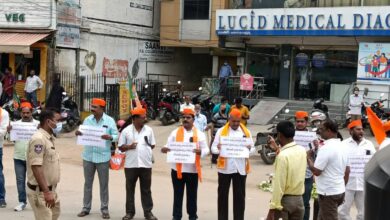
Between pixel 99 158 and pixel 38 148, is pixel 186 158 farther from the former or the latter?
pixel 38 148

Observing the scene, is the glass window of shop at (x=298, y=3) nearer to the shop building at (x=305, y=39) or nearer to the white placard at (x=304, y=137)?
the shop building at (x=305, y=39)

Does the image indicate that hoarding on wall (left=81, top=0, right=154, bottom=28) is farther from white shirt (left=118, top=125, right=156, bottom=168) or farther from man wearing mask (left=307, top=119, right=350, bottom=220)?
man wearing mask (left=307, top=119, right=350, bottom=220)

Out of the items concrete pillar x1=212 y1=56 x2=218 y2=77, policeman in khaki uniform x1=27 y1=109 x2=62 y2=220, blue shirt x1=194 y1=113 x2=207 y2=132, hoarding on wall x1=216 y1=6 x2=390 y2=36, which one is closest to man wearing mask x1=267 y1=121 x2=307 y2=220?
policeman in khaki uniform x1=27 y1=109 x2=62 y2=220

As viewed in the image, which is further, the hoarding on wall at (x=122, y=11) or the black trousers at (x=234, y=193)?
the hoarding on wall at (x=122, y=11)

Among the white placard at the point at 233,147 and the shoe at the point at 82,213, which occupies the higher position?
the white placard at the point at 233,147

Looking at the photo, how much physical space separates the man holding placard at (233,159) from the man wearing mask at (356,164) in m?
1.44

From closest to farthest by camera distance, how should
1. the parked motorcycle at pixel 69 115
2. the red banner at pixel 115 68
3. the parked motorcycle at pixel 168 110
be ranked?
the parked motorcycle at pixel 69 115 < the parked motorcycle at pixel 168 110 < the red banner at pixel 115 68

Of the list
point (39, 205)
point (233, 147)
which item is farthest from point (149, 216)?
point (39, 205)

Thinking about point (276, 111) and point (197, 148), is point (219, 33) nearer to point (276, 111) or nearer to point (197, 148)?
point (276, 111)

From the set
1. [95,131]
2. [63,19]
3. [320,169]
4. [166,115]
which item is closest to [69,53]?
[63,19]

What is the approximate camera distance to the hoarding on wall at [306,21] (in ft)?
69.9

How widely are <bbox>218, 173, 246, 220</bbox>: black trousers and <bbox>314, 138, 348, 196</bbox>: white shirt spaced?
5.02ft

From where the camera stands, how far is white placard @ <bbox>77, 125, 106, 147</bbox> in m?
8.73

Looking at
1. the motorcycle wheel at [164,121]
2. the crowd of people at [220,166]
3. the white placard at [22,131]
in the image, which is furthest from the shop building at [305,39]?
the white placard at [22,131]
